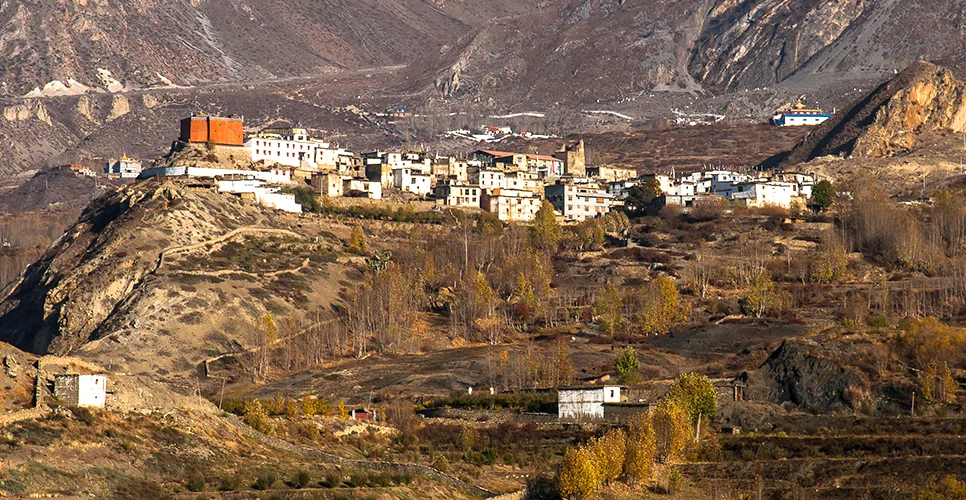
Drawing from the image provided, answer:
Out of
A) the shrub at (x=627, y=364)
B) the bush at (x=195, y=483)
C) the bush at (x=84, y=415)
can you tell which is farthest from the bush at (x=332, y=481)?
the shrub at (x=627, y=364)

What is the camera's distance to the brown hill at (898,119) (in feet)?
535

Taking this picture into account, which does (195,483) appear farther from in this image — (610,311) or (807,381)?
(610,311)

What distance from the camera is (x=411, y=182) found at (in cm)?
13400

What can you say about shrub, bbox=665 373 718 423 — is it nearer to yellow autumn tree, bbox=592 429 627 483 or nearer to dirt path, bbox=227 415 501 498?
yellow autumn tree, bbox=592 429 627 483

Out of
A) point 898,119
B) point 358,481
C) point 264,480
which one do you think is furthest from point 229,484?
point 898,119

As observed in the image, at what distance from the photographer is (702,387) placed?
68875 mm

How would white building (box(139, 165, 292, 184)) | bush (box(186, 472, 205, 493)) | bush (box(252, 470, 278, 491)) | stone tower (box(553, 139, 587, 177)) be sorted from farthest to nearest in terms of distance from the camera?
stone tower (box(553, 139, 587, 177))
white building (box(139, 165, 292, 184))
bush (box(252, 470, 278, 491))
bush (box(186, 472, 205, 493))

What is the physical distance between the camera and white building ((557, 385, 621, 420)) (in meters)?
70.8

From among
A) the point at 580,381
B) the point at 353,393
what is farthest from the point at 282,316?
the point at 580,381

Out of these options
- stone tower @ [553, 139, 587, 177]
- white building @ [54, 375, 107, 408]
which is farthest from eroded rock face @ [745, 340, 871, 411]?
stone tower @ [553, 139, 587, 177]

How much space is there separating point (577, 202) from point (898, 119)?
154ft

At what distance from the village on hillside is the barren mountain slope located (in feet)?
30.3

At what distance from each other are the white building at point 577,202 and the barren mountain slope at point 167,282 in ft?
79.1

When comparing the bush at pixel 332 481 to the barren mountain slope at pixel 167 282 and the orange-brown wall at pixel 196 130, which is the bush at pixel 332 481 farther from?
the orange-brown wall at pixel 196 130
